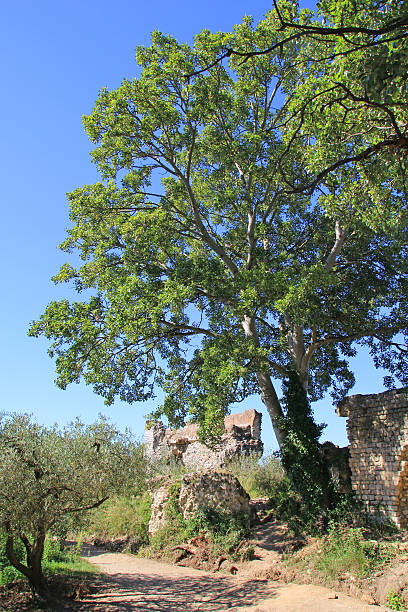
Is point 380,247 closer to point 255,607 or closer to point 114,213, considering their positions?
point 114,213

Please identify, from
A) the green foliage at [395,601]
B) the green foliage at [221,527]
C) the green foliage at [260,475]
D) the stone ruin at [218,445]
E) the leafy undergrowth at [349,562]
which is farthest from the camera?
the stone ruin at [218,445]

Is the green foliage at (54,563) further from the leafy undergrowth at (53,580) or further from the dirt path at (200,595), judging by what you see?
the dirt path at (200,595)

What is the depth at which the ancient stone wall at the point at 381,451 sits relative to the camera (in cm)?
1138

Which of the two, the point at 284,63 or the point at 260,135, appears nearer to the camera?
the point at 260,135

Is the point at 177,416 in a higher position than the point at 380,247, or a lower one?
lower

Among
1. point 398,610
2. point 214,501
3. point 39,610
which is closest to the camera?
point 398,610

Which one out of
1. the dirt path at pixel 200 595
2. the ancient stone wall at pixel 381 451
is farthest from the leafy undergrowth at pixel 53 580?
the ancient stone wall at pixel 381 451

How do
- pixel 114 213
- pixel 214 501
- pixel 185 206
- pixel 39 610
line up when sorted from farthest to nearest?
1. pixel 185 206
2. pixel 114 213
3. pixel 214 501
4. pixel 39 610

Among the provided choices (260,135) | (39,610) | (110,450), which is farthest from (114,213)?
(39,610)

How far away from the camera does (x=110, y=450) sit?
10.4 m

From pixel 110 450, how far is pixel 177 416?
4446 mm

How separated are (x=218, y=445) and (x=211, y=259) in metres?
8.98

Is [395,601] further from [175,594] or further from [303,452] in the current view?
[303,452]

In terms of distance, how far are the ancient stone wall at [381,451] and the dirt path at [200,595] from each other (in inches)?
118
